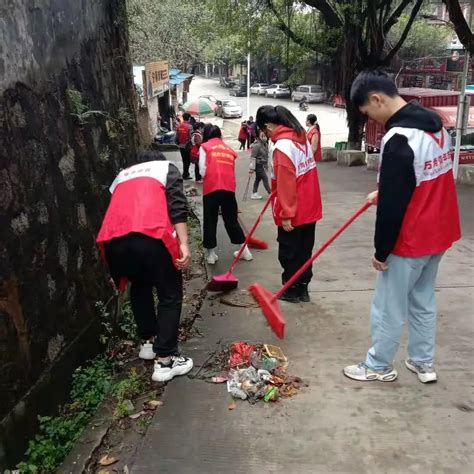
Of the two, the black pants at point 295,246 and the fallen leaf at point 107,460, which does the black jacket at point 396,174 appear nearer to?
the black pants at point 295,246

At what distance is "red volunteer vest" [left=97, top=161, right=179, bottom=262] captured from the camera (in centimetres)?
278

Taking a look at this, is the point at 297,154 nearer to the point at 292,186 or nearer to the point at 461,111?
the point at 292,186

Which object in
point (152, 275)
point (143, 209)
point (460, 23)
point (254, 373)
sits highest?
point (460, 23)

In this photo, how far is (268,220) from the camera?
7418mm

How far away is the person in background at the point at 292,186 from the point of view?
148 inches

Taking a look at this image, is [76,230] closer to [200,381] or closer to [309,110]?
[200,381]

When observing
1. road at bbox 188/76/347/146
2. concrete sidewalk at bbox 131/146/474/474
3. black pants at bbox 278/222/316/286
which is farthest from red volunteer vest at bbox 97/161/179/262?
road at bbox 188/76/347/146

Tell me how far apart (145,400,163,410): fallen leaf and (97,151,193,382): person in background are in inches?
7.1

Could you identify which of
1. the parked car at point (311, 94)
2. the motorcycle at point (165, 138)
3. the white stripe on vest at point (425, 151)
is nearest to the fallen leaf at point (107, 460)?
the white stripe on vest at point (425, 151)

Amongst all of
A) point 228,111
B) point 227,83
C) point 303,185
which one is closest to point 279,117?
point 303,185

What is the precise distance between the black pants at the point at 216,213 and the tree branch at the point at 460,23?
5.73 m

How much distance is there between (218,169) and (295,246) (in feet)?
4.89

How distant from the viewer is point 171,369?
3076mm

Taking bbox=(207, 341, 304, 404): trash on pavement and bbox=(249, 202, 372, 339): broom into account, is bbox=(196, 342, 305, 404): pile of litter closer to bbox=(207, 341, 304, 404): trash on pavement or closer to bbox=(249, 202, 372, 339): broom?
bbox=(207, 341, 304, 404): trash on pavement
